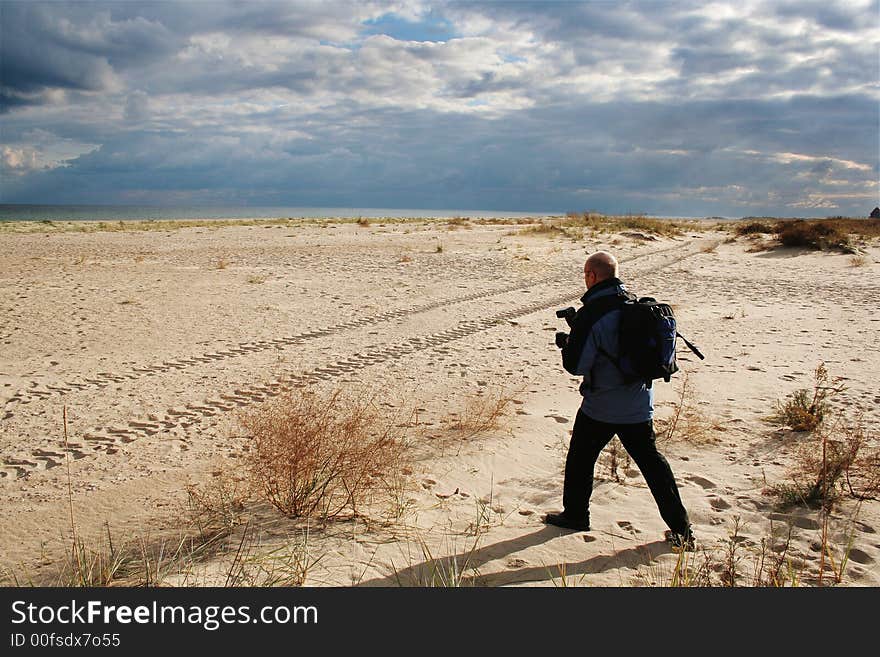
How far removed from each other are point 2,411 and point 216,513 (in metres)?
3.62

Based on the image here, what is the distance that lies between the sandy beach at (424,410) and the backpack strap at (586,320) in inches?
51.3

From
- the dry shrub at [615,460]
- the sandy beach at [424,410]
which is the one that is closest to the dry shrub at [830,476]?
the sandy beach at [424,410]

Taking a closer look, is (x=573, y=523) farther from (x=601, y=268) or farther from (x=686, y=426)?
(x=686, y=426)

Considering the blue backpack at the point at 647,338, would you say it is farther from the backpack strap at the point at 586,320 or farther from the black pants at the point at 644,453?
the black pants at the point at 644,453

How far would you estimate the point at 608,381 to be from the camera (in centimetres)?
374

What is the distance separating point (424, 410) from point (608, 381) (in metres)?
3.30

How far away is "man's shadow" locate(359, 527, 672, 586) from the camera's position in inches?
139

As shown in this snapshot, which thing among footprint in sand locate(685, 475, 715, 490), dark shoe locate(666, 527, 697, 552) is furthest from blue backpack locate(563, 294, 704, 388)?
footprint in sand locate(685, 475, 715, 490)

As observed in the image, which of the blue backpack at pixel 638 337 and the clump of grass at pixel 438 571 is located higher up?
the blue backpack at pixel 638 337

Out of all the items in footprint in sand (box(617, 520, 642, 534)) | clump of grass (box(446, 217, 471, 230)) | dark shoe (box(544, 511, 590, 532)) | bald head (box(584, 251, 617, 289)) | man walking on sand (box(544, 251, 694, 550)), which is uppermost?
clump of grass (box(446, 217, 471, 230))

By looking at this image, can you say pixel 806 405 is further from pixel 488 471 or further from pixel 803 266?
pixel 803 266

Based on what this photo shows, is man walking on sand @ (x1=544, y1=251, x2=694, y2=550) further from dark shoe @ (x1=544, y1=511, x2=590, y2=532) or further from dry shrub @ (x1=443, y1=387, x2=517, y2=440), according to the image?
dry shrub @ (x1=443, y1=387, x2=517, y2=440)

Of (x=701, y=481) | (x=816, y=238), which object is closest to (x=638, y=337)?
(x=701, y=481)

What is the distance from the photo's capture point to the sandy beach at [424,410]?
390 centimetres
